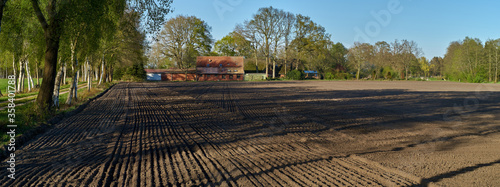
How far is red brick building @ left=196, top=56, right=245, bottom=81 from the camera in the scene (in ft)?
240

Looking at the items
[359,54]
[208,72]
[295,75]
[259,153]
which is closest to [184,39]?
[208,72]

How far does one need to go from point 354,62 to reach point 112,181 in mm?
80942

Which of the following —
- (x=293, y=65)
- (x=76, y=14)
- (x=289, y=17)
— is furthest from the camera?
(x=293, y=65)

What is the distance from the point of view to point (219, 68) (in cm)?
7419

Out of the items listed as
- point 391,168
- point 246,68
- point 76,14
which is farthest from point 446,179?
point 246,68

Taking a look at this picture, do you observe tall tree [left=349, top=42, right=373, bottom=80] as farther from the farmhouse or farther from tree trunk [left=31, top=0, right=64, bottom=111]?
tree trunk [left=31, top=0, right=64, bottom=111]

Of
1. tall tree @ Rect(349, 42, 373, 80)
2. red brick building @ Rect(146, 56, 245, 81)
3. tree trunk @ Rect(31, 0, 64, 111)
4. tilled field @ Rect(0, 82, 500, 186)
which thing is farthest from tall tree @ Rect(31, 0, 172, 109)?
tall tree @ Rect(349, 42, 373, 80)

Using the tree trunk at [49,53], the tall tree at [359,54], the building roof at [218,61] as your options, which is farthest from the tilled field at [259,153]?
the tall tree at [359,54]

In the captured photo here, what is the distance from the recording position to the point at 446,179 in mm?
5047

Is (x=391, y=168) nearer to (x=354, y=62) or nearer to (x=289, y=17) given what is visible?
(x=289, y=17)

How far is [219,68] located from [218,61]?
2.09m

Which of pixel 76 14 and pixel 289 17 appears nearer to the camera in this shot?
pixel 76 14

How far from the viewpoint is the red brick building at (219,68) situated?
7306 cm

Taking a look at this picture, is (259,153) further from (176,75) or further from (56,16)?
(176,75)
